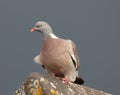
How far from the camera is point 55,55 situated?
831cm

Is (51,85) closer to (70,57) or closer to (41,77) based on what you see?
(41,77)

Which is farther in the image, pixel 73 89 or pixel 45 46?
pixel 45 46

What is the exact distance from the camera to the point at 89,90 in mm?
7957

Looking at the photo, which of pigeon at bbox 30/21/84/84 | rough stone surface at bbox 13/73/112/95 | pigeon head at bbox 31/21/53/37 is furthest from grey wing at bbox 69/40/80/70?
rough stone surface at bbox 13/73/112/95

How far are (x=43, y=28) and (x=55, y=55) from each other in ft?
2.15

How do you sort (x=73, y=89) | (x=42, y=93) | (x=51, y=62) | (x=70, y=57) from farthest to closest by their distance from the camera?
(x=70, y=57)
(x=51, y=62)
(x=73, y=89)
(x=42, y=93)

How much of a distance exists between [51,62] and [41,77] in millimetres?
1089

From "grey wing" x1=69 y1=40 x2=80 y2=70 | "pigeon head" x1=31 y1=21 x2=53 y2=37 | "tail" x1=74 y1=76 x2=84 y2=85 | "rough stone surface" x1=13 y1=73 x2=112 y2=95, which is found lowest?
"tail" x1=74 y1=76 x2=84 y2=85

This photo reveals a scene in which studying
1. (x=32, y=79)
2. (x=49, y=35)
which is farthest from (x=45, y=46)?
(x=32, y=79)

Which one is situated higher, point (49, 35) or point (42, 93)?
point (49, 35)

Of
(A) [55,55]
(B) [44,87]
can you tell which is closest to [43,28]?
(A) [55,55]

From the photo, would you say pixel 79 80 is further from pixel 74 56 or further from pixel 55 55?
pixel 55 55

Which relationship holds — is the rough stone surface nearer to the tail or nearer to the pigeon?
the pigeon

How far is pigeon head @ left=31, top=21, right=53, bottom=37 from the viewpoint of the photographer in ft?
27.8
